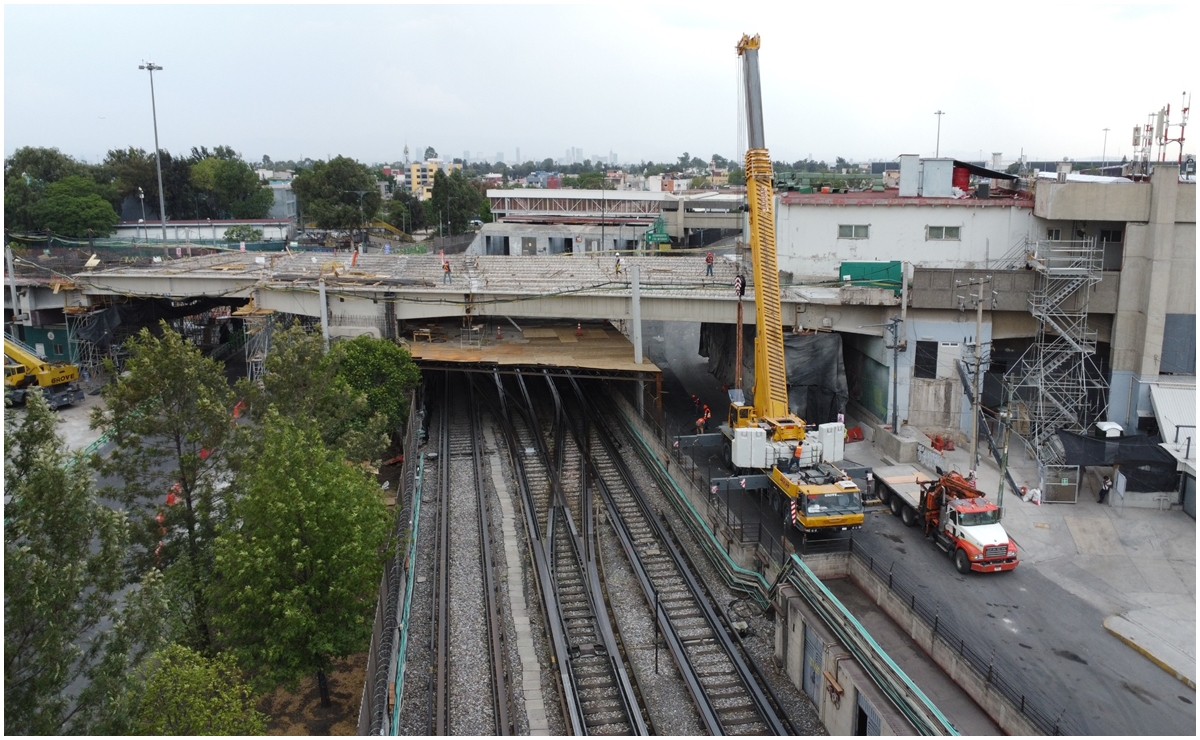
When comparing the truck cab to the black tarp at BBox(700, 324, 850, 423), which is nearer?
the truck cab

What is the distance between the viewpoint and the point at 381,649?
64.7 ft

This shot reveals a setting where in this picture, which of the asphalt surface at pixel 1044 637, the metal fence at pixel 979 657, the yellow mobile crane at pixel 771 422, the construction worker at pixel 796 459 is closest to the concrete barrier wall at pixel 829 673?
the metal fence at pixel 979 657

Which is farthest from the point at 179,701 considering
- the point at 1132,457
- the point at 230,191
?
the point at 230,191

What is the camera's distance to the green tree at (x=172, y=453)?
1989 centimetres

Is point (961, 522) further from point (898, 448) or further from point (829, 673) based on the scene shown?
point (898, 448)

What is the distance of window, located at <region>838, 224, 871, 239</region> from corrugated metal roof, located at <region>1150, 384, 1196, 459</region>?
12190mm

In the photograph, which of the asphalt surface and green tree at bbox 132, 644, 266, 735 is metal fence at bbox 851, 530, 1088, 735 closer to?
the asphalt surface

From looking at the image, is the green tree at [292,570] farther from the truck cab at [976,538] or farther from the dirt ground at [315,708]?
the truck cab at [976,538]

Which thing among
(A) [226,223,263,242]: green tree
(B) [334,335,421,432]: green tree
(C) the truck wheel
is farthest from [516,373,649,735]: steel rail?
(A) [226,223,263,242]: green tree

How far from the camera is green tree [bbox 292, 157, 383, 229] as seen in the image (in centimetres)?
8325

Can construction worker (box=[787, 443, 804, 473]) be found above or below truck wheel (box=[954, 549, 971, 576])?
above

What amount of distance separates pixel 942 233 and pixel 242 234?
213 feet

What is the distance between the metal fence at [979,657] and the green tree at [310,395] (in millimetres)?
14135

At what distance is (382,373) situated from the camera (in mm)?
35438
